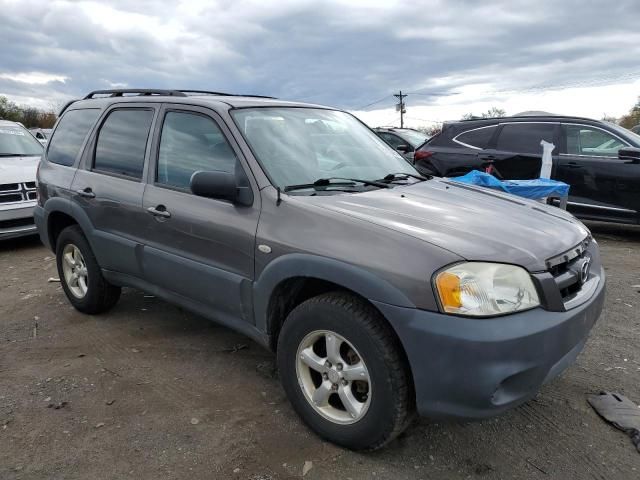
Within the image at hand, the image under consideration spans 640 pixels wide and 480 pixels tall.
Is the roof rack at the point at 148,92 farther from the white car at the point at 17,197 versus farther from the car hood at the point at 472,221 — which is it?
the white car at the point at 17,197

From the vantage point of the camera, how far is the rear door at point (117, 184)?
371cm

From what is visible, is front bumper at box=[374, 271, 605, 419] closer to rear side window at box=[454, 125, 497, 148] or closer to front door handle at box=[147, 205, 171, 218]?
front door handle at box=[147, 205, 171, 218]

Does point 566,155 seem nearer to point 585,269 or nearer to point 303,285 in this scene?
point 585,269

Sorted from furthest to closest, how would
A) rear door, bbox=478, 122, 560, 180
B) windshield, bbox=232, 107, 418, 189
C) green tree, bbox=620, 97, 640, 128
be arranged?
1. green tree, bbox=620, 97, 640, 128
2. rear door, bbox=478, 122, 560, 180
3. windshield, bbox=232, 107, 418, 189

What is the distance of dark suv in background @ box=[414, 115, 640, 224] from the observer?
6938mm

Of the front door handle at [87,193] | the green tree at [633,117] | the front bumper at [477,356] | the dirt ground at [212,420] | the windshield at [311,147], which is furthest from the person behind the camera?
the green tree at [633,117]

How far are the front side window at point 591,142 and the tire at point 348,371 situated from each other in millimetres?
6049

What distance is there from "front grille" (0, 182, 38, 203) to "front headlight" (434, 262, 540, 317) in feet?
22.4

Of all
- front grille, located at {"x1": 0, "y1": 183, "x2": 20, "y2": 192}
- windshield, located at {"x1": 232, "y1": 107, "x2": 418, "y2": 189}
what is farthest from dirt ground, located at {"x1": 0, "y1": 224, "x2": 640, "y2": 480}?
front grille, located at {"x1": 0, "y1": 183, "x2": 20, "y2": 192}

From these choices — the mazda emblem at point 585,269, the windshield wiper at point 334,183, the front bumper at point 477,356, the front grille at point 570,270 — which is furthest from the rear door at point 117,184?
the mazda emblem at point 585,269

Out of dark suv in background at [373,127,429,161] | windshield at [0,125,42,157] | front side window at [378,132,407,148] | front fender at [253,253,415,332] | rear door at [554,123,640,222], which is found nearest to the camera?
front fender at [253,253,415,332]

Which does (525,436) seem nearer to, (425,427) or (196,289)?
(425,427)

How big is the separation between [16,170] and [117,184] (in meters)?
4.50

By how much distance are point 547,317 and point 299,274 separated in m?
1.15
